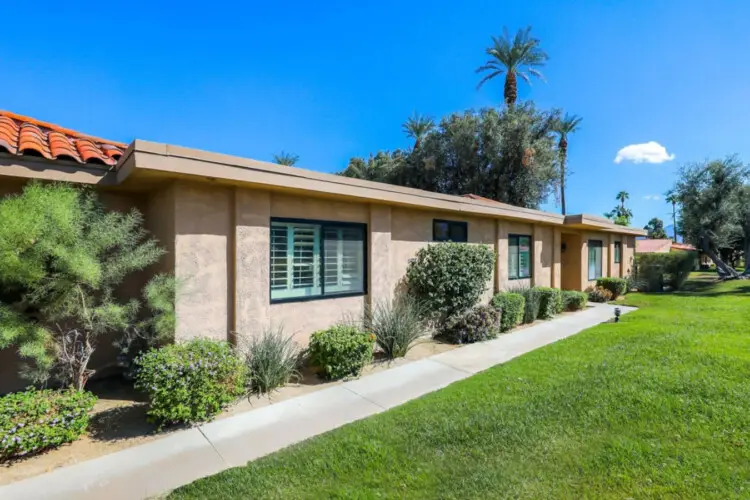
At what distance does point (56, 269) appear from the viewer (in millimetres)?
3975

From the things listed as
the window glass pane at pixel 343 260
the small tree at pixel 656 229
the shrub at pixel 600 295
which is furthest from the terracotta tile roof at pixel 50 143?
the small tree at pixel 656 229

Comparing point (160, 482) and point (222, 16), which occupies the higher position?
point (222, 16)

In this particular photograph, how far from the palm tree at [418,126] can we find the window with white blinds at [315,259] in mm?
22141

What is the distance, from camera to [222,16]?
8078mm

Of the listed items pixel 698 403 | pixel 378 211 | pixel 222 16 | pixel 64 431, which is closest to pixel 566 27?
pixel 378 211

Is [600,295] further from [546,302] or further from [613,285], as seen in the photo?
[546,302]

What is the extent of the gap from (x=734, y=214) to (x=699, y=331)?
702 inches

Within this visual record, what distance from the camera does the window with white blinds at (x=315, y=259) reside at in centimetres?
614

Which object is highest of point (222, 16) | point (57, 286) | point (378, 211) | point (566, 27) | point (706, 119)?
point (566, 27)

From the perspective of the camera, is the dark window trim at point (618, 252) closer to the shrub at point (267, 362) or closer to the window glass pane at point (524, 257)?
the window glass pane at point (524, 257)

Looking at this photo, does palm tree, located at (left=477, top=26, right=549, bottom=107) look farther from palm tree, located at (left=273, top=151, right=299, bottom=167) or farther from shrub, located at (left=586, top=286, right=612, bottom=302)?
palm tree, located at (left=273, top=151, right=299, bottom=167)

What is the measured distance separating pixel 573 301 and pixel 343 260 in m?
9.95

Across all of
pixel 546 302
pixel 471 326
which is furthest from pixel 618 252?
pixel 471 326

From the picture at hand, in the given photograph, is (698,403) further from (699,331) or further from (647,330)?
(699,331)
